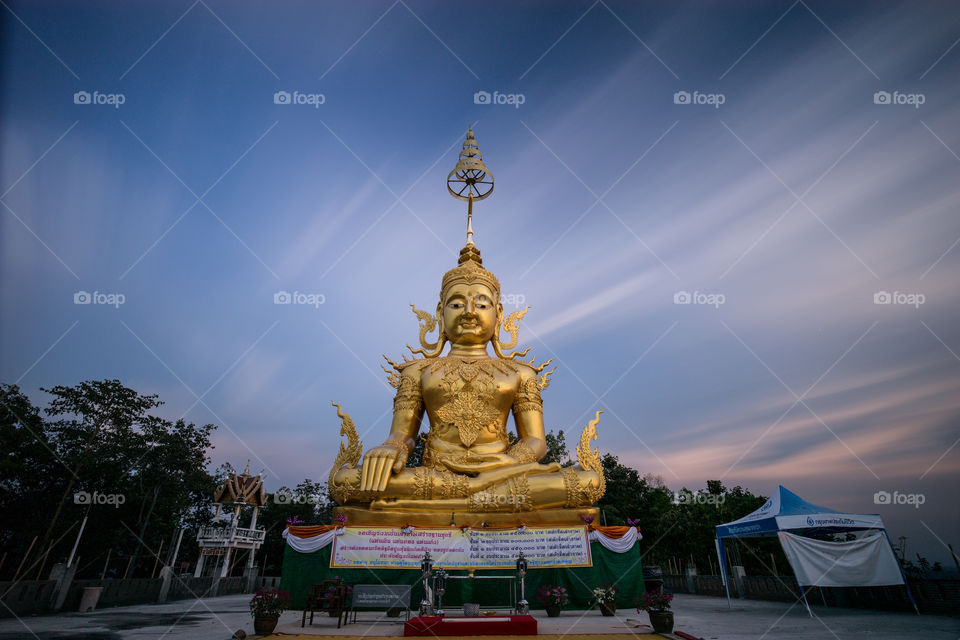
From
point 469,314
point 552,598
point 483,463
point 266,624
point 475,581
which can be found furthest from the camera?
point 469,314

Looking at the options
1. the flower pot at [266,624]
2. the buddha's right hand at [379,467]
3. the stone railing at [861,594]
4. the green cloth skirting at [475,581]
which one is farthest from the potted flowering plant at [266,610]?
the stone railing at [861,594]

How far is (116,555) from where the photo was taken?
2086cm

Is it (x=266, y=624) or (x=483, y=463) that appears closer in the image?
(x=266, y=624)

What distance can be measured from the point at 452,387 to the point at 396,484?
247cm

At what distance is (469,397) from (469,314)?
1.91 meters

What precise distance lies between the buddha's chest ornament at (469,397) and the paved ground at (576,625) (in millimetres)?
3535

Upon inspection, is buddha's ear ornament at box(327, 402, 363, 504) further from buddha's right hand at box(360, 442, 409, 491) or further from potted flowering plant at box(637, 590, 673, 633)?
potted flowering plant at box(637, 590, 673, 633)

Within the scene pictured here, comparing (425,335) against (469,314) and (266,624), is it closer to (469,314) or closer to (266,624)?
(469,314)

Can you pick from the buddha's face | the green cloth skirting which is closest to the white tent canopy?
the green cloth skirting

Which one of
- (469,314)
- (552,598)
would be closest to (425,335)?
(469,314)

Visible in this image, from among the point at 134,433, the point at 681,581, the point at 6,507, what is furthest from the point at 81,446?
the point at 681,581

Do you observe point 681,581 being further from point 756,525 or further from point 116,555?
point 116,555

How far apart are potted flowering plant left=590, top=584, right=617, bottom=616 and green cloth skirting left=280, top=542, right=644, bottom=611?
0.86 ft

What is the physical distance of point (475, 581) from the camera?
8.05 metres
